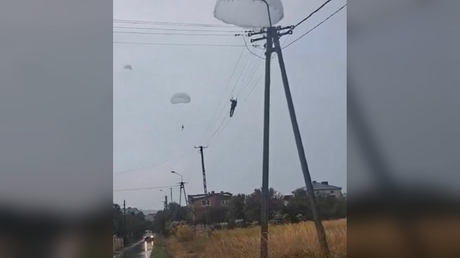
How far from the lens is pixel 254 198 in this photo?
3.09 metres

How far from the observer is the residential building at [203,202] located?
9.77 feet

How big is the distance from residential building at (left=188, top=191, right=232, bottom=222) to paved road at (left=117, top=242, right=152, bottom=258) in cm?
32

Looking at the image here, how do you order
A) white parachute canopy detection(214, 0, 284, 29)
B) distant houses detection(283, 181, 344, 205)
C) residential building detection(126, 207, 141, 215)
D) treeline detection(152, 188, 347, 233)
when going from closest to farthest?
residential building detection(126, 207, 141, 215) < treeline detection(152, 188, 347, 233) < white parachute canopy detection(214, 0, 284, 29) < distant houses detection(283, 181, 344, 205)

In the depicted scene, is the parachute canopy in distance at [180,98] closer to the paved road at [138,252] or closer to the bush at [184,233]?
the bush at [184,233]

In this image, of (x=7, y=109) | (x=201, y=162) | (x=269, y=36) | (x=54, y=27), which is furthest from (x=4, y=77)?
(x=269, y=36)

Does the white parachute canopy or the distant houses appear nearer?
the white parachute canopy

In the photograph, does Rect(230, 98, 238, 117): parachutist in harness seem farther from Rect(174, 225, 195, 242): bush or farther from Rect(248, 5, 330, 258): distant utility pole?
Rect(174, 225, 195, 242): bush

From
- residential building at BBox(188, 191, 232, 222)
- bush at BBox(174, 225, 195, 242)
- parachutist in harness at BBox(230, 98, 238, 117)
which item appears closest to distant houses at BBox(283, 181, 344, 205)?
residential building at BBox(188, 191, 232, 222)

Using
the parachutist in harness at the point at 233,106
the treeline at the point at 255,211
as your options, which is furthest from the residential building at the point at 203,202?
the parachutist in harness at the point at 233,106

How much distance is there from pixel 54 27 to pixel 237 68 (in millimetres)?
1044

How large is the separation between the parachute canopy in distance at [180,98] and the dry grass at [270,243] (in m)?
0.78

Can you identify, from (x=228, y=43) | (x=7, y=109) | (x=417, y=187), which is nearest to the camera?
(x=7, y=109)

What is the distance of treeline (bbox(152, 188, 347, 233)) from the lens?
2.94 meters

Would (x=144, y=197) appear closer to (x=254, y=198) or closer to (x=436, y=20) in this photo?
(x=254, y=198)
